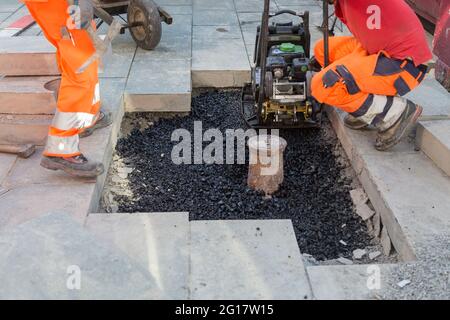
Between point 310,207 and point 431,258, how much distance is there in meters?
1.18

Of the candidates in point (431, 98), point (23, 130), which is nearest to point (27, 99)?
point (23, 130)

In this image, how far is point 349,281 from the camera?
2582 millimetres

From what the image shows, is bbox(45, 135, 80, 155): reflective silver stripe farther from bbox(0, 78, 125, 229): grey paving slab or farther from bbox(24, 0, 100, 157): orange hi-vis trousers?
bbox(0, 78, 125, 229): grey paving slab

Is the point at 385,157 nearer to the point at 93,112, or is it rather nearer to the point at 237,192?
the point at 237,192

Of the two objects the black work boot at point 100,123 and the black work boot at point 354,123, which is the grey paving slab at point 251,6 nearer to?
the black work boot at point 354,123

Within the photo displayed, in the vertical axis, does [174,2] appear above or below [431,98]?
below

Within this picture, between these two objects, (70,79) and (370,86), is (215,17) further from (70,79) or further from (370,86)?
(70,79)

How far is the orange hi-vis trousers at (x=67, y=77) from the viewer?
3.34 metres

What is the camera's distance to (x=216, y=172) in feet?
13.9

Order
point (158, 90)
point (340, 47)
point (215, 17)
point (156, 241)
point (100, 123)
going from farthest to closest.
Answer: point (215, 17), point (158, 90), point (340, 47), point (100, 123), point (156, 241)

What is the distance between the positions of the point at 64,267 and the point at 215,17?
5.41m

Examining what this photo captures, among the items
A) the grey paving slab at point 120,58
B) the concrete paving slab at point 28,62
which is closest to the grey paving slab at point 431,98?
the grey paving slab at point 120,58

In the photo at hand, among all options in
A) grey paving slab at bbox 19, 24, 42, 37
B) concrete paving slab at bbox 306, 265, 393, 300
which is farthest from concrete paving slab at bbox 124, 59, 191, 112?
concrete paving slab at bbox 306, 265, 393, 300

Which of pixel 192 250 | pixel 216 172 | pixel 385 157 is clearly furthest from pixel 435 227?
pixel 216 172
